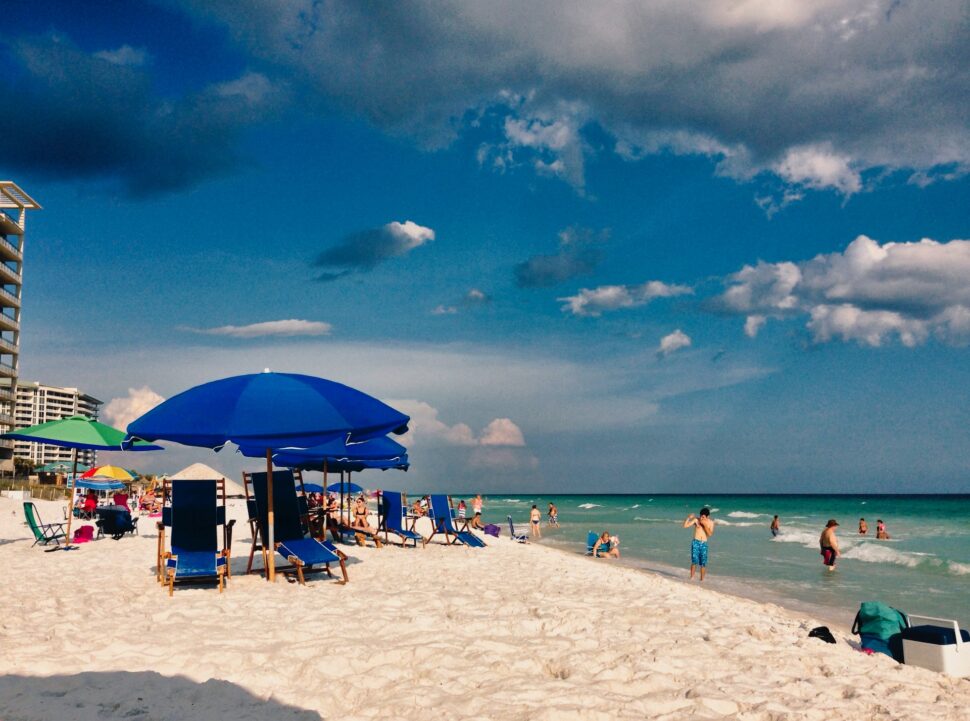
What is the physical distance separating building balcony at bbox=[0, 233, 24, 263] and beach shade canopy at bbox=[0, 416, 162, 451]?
48313 mm

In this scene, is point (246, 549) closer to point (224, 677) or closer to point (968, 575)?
point (224, 677)

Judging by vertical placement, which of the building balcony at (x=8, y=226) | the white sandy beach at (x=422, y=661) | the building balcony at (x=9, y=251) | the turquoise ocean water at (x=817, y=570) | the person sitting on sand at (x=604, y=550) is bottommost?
the turquoise ocean water at (x=817, y=570)

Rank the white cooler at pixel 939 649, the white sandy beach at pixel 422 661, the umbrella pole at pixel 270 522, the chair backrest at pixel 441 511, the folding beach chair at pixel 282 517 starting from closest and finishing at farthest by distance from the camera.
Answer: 1. the white sandy beach at pixel 422 661
2. the white cooler at pixel 939 649
3. the umbrella pole at pixel 270 522
4. the folding beach chair at pixel 282 517
5. the chair backrest at pixel 441 511

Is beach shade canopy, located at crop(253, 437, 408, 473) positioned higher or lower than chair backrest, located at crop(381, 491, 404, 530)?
Result: higher

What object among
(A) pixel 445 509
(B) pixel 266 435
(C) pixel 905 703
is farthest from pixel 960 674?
(A) pixel 445 509

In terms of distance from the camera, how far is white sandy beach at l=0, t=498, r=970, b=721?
3.73 meters

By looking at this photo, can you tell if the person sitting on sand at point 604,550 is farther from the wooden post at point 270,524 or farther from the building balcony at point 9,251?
the building balcony at point 9,251

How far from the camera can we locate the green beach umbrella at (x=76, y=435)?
1090cm

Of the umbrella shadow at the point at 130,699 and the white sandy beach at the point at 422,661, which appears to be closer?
the umbrella shadow at the point at 130,699

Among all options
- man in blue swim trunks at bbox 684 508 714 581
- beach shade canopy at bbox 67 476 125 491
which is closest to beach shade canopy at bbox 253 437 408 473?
man in blue swim trunks at bbox 684 508 714 581

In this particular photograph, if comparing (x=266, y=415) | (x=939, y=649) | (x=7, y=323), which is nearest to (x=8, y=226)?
(x=7, y=323)

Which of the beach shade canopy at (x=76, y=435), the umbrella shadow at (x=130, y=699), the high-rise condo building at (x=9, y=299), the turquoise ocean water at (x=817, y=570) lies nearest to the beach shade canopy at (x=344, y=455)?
the beach shade canopy at (x=76, y=435)

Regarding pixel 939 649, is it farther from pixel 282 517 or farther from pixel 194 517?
pixel 194 517

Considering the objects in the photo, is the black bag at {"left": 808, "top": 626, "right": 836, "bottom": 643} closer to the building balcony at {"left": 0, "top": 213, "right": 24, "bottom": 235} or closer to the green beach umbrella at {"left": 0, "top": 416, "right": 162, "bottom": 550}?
the green beach umbrella at {"left": 0, "top": 416, "right": 162, "bottom": 550}
